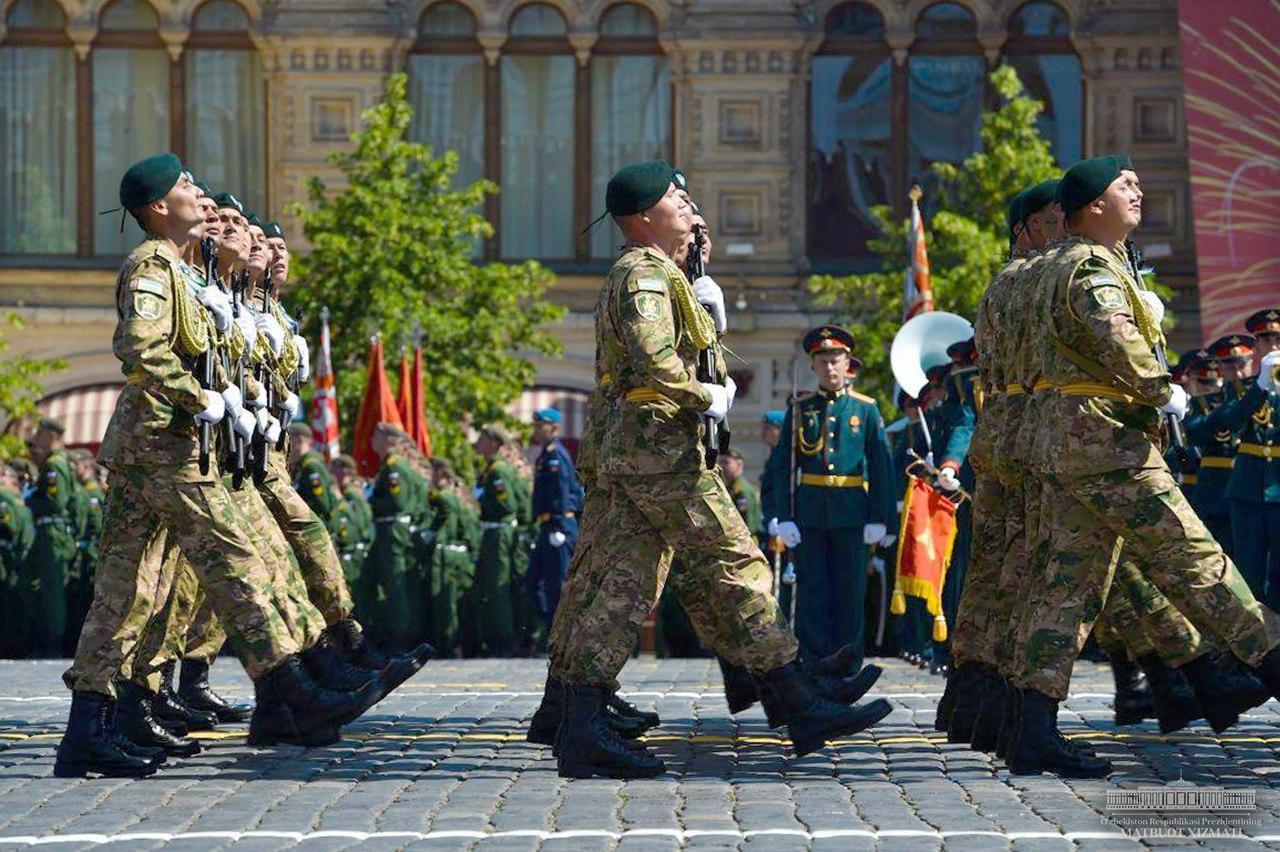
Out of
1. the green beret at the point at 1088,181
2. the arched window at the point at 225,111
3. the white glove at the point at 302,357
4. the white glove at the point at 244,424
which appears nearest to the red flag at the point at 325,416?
the arched window at the point at 225,111

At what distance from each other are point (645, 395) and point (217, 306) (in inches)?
65.8

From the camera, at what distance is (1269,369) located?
1497 cm

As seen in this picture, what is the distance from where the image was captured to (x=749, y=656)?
10.3m

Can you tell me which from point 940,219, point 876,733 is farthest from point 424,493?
point 876,733

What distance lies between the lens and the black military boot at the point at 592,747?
10109 millimetres

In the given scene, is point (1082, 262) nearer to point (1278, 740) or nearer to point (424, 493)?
point (1278, 740)

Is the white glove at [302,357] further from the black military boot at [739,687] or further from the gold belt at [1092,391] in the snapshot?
the gold belt at [1092,391]

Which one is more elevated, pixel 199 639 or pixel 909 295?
pixel 909 295

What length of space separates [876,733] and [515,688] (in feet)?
12.5

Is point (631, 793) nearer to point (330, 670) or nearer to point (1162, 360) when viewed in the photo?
point (330, 670)

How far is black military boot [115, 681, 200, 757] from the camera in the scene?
11.1 metres

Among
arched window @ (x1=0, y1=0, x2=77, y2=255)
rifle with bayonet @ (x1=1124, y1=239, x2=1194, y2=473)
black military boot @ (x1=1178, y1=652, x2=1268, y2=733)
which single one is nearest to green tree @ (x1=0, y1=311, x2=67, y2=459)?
arched window @ (x1=0, y1=0, x2=77, y2=255)

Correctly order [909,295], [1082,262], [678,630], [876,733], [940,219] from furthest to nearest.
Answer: [940,219] < [909,295] < [678,630] < [876,733] < [1082,262]

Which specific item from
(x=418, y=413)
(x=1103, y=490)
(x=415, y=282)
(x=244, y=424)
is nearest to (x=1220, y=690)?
(x=1103, y=490)
